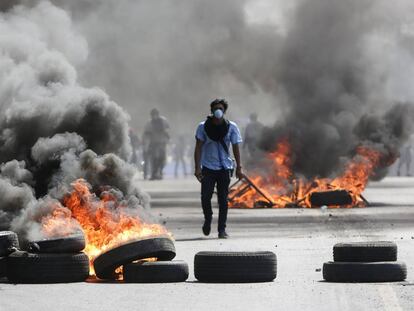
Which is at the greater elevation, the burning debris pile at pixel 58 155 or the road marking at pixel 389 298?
the burning debris pile at pixel 58 155

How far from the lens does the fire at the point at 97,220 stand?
15.4 meters

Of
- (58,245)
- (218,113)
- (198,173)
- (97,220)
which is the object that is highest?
(218,113)

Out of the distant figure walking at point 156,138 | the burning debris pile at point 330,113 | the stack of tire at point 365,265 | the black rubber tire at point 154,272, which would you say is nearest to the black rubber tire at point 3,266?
the black rubber tire at point 154,272

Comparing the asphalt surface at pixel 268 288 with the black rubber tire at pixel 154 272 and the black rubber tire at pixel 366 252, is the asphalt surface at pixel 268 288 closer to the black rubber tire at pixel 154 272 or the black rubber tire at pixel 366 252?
the black rubber tire at pixel 154 272

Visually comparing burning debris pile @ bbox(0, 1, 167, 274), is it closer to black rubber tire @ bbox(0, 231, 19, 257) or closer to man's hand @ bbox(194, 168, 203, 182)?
man's hand @ bbox(194, 168, 203, 182)

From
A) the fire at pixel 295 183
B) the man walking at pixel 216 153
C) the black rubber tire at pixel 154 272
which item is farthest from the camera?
the fire at pixel 295 183

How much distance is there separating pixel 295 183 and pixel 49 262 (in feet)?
62.5

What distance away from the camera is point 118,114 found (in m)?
20.2

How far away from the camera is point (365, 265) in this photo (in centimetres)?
1341

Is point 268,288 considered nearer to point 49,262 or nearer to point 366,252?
point 366,252

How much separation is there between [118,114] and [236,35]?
23.5 m

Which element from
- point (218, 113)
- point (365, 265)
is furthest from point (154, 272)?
point (218, 113)

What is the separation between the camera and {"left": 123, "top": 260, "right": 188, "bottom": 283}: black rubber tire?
44.5ft

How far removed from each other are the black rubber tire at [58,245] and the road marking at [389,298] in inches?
105
